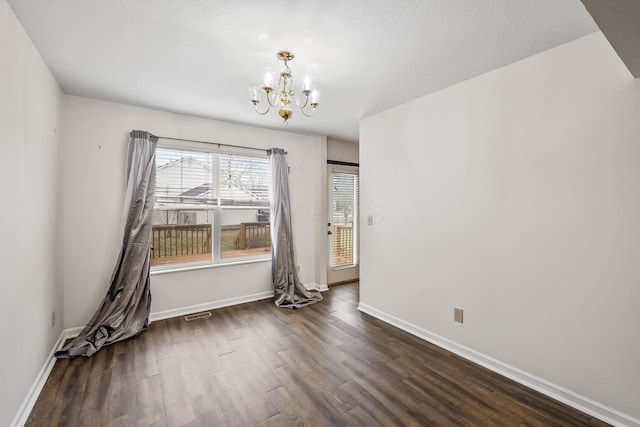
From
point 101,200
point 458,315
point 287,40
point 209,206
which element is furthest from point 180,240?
point 458,315

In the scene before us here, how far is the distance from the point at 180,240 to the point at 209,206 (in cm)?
56

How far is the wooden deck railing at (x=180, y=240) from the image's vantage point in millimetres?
3451

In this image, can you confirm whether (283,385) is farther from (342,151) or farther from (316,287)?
(342,151)

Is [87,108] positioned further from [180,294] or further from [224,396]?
[224,396]

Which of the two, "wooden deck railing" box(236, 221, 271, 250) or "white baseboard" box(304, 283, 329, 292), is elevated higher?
"wooden deck railing" box(236, 221, 271, 250)

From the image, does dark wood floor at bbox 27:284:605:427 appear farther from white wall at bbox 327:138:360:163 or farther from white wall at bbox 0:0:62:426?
white wall at bbox 327:138:360:163

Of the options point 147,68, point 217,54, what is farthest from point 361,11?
point 147,68

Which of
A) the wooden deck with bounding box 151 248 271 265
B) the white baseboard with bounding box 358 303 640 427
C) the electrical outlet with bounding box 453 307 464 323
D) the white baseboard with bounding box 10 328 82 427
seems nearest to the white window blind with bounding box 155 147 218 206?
the wooden deck with bounding box 151 248 271 265

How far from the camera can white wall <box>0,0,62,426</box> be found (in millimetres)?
1558

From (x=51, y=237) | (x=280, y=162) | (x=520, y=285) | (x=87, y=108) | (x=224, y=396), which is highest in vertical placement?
(x=87, y=108)

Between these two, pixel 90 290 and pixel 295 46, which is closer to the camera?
pixel 295 46

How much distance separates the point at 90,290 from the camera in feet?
9.74

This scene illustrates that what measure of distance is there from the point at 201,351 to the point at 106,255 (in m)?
1.52

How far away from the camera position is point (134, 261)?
10.0 feet
